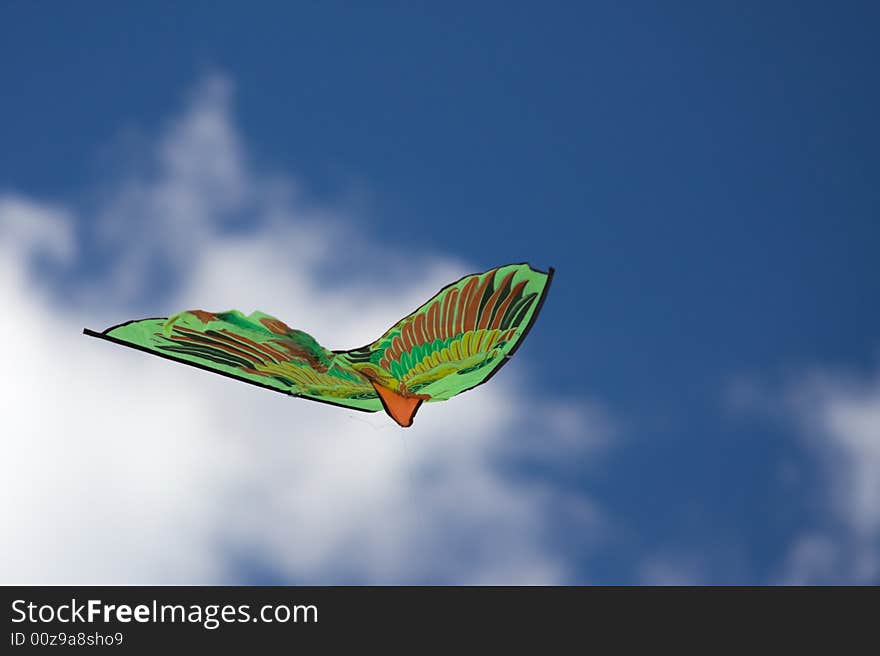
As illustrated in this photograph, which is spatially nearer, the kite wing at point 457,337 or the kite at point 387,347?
the kite at point 387,347

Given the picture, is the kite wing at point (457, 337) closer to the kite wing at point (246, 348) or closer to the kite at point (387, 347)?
the kite at point (387, 347)

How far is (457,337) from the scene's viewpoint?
1120cm

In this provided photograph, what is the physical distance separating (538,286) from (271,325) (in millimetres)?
2817

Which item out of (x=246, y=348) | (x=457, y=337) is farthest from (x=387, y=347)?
(x=246, y=348)

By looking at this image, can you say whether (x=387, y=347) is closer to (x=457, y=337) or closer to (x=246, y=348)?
(x=457, y=337)

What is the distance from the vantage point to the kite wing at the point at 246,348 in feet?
34.6

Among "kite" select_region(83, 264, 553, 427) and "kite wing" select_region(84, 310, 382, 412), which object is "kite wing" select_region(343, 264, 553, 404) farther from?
"kite wing" select_region(84, 310, 382, 412)

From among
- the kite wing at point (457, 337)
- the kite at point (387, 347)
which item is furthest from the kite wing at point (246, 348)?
the kite wing at point (457, 337)

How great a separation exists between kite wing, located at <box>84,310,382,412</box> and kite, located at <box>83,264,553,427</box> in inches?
0.4

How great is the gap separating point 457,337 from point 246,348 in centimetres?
Answer: 222

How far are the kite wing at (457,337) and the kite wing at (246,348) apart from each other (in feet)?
1.37

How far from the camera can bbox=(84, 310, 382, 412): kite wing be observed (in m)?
10.5
